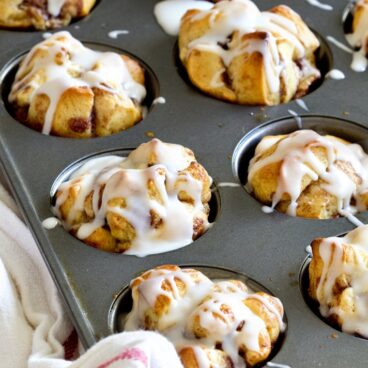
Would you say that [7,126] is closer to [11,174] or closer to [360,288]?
[11,174]

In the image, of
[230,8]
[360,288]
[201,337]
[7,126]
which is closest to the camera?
[201,337]

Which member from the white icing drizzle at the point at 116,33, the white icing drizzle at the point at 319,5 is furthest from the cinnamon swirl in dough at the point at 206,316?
the white icing drizzle at the point at 319,5

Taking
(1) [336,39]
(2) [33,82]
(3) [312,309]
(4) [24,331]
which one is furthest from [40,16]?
(3) [312,309]

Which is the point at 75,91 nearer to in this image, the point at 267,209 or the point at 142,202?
the point at 142,202

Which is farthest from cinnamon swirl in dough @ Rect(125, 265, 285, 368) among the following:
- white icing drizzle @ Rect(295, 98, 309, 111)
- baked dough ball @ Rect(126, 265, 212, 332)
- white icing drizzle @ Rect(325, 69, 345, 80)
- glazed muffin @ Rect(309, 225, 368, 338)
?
white icing drizzle @ Rect(325, 69, 345, 80)

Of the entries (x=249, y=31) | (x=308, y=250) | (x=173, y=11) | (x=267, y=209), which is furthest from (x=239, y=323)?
(x=173, y=11)

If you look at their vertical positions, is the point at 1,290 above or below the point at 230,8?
below
